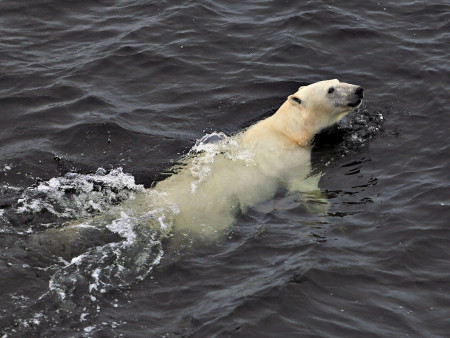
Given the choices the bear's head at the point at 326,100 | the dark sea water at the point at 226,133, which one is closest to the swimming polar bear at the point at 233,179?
the bear's head at the point at 326,100

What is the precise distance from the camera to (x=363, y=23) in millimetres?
15844

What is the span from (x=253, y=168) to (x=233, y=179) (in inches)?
17.8

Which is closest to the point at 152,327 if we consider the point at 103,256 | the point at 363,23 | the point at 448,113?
the point at 103,256

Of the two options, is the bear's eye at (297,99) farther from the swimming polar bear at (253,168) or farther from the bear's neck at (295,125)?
the bear's neck at (295,125)

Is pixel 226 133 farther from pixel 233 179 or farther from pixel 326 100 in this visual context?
pixel 233 179

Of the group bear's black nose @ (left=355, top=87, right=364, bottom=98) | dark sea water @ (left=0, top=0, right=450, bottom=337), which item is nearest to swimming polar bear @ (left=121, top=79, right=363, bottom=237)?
bear's black nose @ (left=355, top=87, right=364, bottom=98)

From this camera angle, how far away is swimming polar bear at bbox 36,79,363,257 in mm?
10148

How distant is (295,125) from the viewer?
12.1 meters

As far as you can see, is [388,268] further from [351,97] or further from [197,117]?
[197,117]

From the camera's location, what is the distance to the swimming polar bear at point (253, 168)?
10469mm

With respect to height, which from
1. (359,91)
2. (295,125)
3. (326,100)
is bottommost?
(295,125)

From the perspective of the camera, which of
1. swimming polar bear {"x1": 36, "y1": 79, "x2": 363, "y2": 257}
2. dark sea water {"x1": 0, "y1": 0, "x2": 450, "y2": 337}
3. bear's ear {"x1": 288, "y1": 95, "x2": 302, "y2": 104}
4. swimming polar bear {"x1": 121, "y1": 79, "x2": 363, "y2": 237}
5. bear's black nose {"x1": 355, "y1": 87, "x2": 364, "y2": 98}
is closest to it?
dark sea water {"x1": 0, "y1": 0, "x2": 450, "y2": 337}

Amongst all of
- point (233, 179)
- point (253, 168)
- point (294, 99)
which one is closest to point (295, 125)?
point (294, 99)

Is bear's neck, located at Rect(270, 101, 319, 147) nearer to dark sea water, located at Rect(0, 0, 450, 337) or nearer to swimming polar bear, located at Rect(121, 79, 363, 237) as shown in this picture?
swimming polar bear, located at Rect(121, 79, 363, 237)
